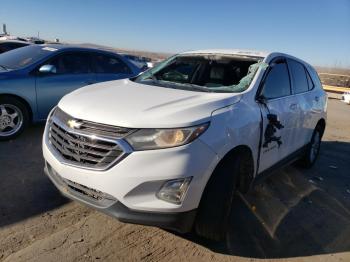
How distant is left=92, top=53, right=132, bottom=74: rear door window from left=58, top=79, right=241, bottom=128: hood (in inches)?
134

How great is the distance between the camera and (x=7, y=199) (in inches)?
153

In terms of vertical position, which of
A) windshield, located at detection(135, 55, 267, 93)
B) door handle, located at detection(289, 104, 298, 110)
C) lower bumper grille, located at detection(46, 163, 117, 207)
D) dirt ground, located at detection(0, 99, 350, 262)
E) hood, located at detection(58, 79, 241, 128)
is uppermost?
windshield, located at detection(135, 55, 267, 93)

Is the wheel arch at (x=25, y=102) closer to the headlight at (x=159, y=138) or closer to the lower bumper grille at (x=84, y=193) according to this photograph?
the lower bumper grille at (x=84, y=193)

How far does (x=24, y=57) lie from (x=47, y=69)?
2.03 feet

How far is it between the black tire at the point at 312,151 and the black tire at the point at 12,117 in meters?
4.42

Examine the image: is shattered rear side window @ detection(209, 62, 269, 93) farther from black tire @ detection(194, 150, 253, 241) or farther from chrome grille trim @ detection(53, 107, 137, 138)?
chrome grille trim @ detection(53, 107, 137, 138)

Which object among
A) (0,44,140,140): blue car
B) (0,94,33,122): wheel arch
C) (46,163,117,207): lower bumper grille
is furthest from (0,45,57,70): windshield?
(46,163,117,207): lower bumper grille

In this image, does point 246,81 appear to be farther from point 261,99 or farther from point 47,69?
point 47,69

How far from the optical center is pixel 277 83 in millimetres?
4418

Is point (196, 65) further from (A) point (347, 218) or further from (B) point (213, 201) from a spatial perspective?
(A) point (347, 218)

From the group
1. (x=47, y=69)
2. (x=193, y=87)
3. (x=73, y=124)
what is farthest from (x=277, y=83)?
(x=47, y=69)

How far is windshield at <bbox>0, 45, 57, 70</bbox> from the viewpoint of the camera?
6246mm

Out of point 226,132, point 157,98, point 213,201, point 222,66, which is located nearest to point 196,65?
point 222,66

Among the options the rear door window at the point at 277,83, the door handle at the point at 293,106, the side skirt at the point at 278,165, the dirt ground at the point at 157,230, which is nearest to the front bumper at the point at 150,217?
the dirt ground at the point at 157,230
